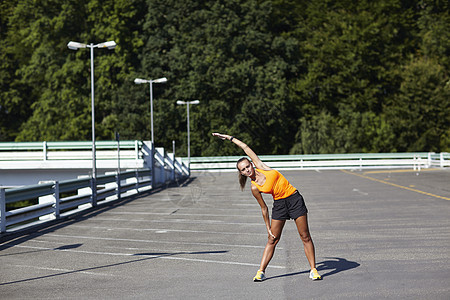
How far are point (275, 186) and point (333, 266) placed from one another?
1.92 m

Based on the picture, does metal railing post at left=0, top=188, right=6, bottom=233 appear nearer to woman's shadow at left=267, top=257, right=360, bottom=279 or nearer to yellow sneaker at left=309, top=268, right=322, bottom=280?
woman's shadow at left=267, top=257, right=360, bottom=279

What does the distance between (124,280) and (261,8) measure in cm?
5985

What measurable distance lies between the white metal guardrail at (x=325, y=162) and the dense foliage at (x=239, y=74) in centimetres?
295

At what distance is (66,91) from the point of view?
61.7 meters

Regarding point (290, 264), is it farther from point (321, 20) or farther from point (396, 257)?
point (321, 20)

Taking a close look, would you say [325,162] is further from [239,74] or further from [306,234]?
[306,234]

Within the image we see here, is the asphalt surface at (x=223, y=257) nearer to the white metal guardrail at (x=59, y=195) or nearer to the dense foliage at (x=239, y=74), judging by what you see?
the white metal guardrail at (x=59, y=195)

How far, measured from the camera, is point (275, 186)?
7.52 metres

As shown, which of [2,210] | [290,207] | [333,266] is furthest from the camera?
[2,210]

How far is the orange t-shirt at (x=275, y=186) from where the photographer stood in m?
7.47

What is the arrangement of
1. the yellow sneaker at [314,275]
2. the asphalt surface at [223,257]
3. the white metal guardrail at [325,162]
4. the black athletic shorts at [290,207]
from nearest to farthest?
1. the asphalt surface at [223,257]
2. the black athletic shorts at [290,207]
3. the yellow sneaker at [314,275]
4. the white metal guardrail at [325,162]

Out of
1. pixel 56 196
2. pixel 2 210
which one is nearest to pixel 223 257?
pixel 2 210

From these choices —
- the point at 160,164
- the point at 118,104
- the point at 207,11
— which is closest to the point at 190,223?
the point at 160,164

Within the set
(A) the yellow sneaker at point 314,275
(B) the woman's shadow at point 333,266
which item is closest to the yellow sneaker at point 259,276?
(B) the woman's shadow at point 333,266
